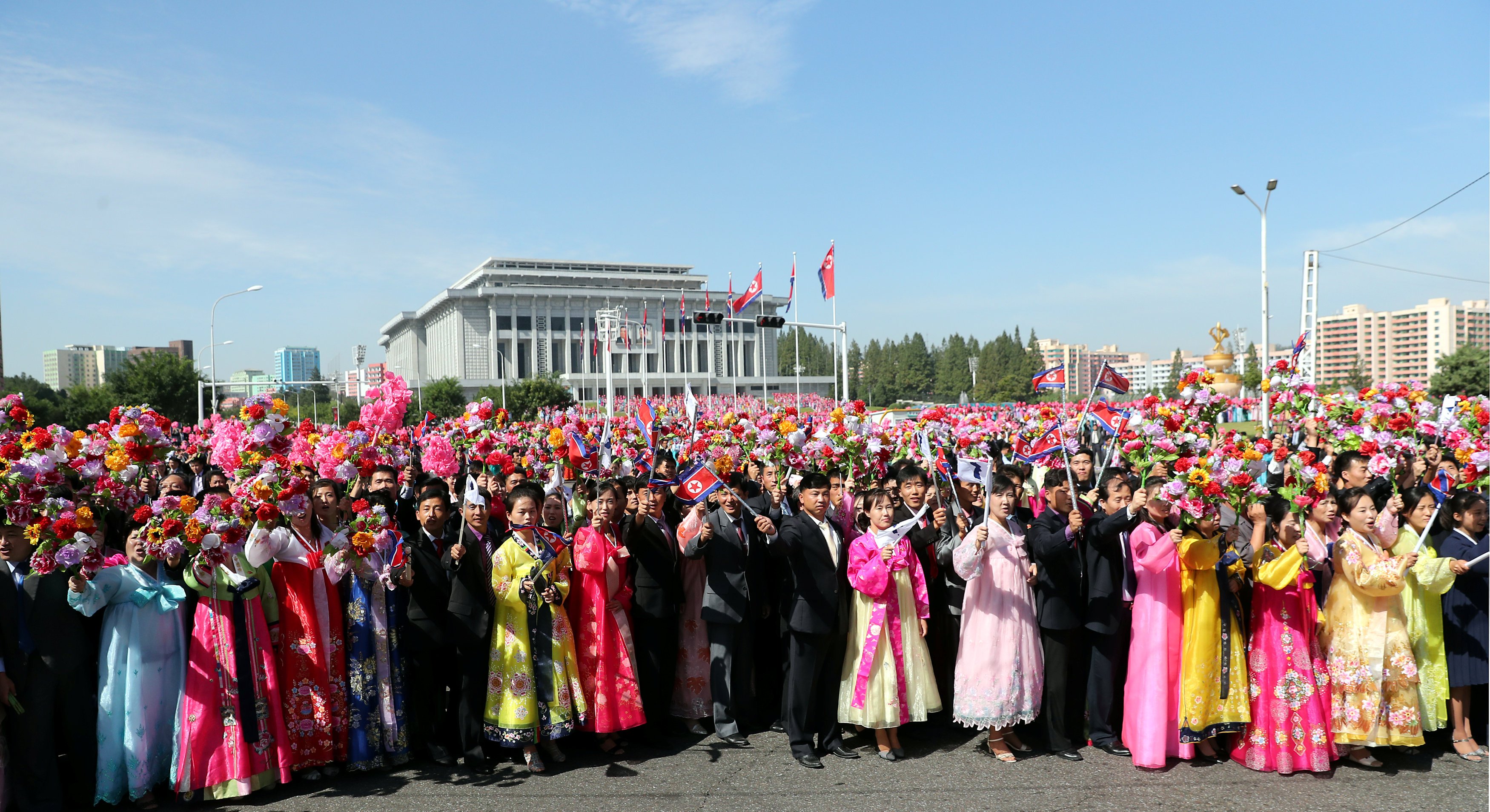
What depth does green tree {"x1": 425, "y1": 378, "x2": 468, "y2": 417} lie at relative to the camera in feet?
172

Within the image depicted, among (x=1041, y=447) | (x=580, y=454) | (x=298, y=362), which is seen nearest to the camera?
(x=580, y=454)

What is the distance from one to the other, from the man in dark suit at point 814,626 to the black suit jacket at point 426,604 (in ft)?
5.94

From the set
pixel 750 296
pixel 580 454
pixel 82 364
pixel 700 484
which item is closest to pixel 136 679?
pixel 700 484

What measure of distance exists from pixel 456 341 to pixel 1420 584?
83.3 m

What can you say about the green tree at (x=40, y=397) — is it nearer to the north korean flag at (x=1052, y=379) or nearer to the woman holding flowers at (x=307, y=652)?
the woman holding flowers at (x=307, y=652)

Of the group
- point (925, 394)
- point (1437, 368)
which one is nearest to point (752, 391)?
Answer: point (925, 394)

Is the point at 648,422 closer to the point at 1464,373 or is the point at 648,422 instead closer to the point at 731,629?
the point at 731,629

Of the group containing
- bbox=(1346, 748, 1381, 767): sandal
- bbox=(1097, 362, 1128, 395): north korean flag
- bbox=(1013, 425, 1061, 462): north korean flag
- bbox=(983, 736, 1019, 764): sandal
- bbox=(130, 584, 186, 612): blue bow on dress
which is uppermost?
bbox=(1097, 362, 1128, 395): north korean flag

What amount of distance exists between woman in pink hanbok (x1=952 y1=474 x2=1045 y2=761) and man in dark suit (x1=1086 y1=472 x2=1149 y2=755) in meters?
0.30

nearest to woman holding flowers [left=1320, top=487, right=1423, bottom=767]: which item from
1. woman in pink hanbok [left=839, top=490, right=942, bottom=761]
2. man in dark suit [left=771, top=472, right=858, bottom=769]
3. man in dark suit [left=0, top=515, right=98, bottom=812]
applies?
woman in pink hanbok [left=839, top=490, right=942, bottom=761]

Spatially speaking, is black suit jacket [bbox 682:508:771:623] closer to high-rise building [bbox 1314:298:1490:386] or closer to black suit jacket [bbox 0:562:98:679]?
black suit jacket [bbox 0:562:98:679]

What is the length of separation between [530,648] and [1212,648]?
3.54 metres

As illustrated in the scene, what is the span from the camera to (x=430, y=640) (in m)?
5.08

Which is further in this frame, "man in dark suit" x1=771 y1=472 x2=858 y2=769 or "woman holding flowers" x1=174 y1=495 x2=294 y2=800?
"man in dark suit" x1=771 y1=472 x2=858 y2=769
